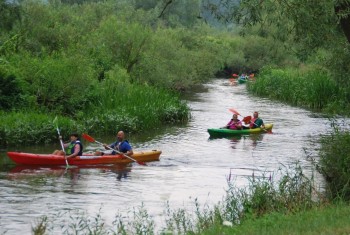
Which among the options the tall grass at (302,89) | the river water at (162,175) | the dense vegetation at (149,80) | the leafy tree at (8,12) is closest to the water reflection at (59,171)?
the river water at (162,175)

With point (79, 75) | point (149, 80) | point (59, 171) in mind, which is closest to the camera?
point (59, 171)

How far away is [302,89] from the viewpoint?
135ft

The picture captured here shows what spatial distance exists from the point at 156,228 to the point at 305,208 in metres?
2.92

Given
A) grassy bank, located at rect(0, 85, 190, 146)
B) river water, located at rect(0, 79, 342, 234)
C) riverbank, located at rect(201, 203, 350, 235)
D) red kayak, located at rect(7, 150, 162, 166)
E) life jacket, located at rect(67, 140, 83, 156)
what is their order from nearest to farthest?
riverbank, located at rect(201, 203, 350, 235)
river water, located at rect(0, 79, 342, 234)
red kayak, located at rect(7, 150, 162, 166)
life jacket, located at rect(67, 140, 83, 156)
grassy bank, located at rect(0, 85, 190, 146)

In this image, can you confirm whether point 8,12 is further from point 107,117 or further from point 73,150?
point 107,117

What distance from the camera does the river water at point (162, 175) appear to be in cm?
1448

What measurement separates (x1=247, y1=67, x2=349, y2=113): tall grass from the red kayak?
1075cm

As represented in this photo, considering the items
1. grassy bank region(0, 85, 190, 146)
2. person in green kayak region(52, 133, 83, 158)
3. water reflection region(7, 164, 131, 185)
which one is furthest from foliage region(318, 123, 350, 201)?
grassy bank region(0, 85, 190, 146)

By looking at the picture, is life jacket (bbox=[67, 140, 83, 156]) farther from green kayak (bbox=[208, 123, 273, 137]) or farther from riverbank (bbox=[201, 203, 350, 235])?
riverbank (bbox=[201, 203, 350, 235])

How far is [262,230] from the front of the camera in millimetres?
8688

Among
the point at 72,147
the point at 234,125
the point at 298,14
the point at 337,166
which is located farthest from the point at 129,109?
the point at 298,14

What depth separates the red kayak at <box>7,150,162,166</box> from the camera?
19.0 m

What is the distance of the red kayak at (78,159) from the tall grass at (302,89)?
35.3 feet

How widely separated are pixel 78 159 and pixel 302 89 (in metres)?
24.2
